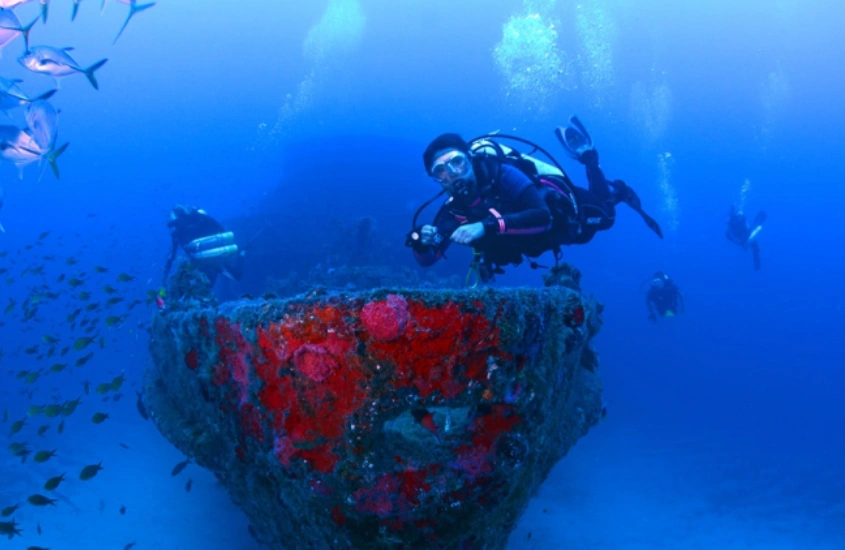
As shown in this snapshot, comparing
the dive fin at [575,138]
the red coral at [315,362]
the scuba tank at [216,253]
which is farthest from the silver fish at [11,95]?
the dive fin at [575,138]

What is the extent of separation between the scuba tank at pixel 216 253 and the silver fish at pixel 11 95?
4.19 metres

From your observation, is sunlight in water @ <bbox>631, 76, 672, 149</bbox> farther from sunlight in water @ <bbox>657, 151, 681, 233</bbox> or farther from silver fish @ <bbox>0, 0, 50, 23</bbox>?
silver fish @ <bbox>0, 0, 50, 23</bbox>

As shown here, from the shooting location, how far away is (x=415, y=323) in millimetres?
2074

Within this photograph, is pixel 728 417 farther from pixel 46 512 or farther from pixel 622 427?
pixel 46 512

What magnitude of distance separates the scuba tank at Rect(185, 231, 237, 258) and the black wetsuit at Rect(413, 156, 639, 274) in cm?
782

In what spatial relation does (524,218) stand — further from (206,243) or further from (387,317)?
(206,243)

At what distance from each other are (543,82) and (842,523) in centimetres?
7842

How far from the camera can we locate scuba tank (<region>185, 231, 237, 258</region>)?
424 inches

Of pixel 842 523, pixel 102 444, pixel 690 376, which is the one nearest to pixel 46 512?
pixel 102 444

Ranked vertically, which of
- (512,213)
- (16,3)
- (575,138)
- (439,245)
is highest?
(575,138)

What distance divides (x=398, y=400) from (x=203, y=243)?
10065 millimetres

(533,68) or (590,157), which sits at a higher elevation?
(533,68)

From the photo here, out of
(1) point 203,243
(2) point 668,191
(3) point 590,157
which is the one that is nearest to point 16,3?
(1) point 203,243

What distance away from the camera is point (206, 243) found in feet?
35.6
